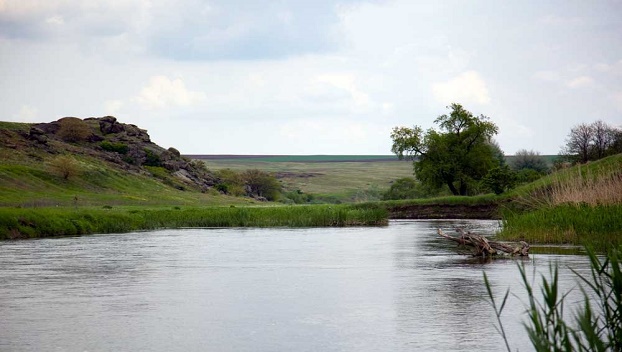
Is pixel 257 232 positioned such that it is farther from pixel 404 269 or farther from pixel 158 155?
pixel 158 155

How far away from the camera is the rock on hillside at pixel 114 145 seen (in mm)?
105856

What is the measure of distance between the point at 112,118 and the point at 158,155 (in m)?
10.1

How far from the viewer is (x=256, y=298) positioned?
75.2ft

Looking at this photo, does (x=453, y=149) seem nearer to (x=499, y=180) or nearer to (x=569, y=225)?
(x=499, y=180)

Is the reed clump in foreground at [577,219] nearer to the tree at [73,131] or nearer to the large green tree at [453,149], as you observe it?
the large green tree at [453,149]

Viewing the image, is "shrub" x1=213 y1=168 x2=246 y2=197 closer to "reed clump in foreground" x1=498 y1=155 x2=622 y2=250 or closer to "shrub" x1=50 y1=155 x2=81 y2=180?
"shrub" x1=50 y1=155 x2=81 y2=180

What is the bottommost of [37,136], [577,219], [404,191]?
[577,219]

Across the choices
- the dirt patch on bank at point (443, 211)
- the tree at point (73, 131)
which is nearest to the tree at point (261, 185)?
the tree at point (73, 131)

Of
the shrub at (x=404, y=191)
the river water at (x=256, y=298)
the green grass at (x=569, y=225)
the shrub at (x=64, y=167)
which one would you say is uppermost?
the shrub at (x=64, y=167)

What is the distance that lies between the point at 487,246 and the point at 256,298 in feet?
40.0

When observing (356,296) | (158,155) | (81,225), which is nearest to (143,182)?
(158,155)

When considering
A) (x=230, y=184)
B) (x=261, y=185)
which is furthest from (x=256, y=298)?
(x=261, y=185)

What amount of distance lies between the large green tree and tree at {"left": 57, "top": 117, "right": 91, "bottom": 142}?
43.0m

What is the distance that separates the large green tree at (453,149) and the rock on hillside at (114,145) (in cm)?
3430
